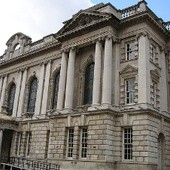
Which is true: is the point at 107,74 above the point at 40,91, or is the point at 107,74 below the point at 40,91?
below

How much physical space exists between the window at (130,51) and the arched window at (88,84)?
4423mm

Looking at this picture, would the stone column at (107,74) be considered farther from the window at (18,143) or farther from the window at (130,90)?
the window at (18,143)

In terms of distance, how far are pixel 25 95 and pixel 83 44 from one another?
11.2 m

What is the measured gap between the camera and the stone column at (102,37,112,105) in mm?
25625

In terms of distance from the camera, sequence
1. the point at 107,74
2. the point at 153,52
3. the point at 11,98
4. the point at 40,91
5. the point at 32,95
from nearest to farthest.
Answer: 1. the point at 107,74
2. the point at 153,52
3. the point at 40,91
4. the point at 32,95
5. the point at 11,98

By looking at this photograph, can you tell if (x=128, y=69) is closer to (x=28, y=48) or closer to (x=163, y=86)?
(x=163, y=86)

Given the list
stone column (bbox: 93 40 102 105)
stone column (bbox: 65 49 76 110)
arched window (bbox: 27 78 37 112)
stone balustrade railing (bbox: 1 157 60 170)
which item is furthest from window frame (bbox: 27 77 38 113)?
stone column (bbox: 93 40 102 105)

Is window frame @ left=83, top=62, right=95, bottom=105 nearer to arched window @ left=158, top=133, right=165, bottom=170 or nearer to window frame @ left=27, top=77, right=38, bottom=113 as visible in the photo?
arched window @ left=158, top=133, right=165, bottom=170

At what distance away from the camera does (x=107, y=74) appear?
86.1ft

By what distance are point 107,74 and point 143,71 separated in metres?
3.21

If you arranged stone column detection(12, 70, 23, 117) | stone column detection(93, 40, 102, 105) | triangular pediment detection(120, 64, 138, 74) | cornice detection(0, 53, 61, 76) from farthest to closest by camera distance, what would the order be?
stone column detection(12, 70, 23, 117)
cornice detection(0, 53, 61, 76)
stone column detection(93, 40, 102, 105)
triangular pediment detection(120, 64, 138, 74)

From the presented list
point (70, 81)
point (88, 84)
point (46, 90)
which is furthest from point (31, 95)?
point (88, 84)

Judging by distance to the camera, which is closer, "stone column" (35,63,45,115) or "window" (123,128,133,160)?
"window" (123,128,133,160)

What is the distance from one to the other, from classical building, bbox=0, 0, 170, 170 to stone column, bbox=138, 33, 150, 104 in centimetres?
8
